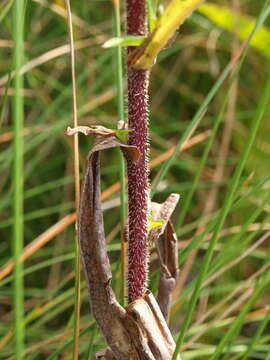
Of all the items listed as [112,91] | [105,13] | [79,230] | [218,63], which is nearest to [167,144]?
[112,91]

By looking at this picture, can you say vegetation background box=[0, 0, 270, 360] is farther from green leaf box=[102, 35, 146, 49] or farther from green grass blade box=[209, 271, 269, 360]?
green leaf box=[102, 35, 146, 49]

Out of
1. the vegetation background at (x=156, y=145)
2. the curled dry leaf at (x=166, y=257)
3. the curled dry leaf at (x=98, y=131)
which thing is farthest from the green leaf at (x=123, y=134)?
the vegetation background at (x=156, y=145)

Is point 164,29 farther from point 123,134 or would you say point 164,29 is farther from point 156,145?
point 156,145

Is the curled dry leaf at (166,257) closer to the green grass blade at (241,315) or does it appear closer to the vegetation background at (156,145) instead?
the green grass blade at (241,315)

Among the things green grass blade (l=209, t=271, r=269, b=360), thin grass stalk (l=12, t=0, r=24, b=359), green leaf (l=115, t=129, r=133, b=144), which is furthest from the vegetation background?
thin grass stalk (l=12, t=0, r=24, b=359)

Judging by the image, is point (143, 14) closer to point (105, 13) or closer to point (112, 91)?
point (112, 91)

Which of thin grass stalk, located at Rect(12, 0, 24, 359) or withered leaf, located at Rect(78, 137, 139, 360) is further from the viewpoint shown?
withered leaf, located at Rect(78, 137, 139, 360)
